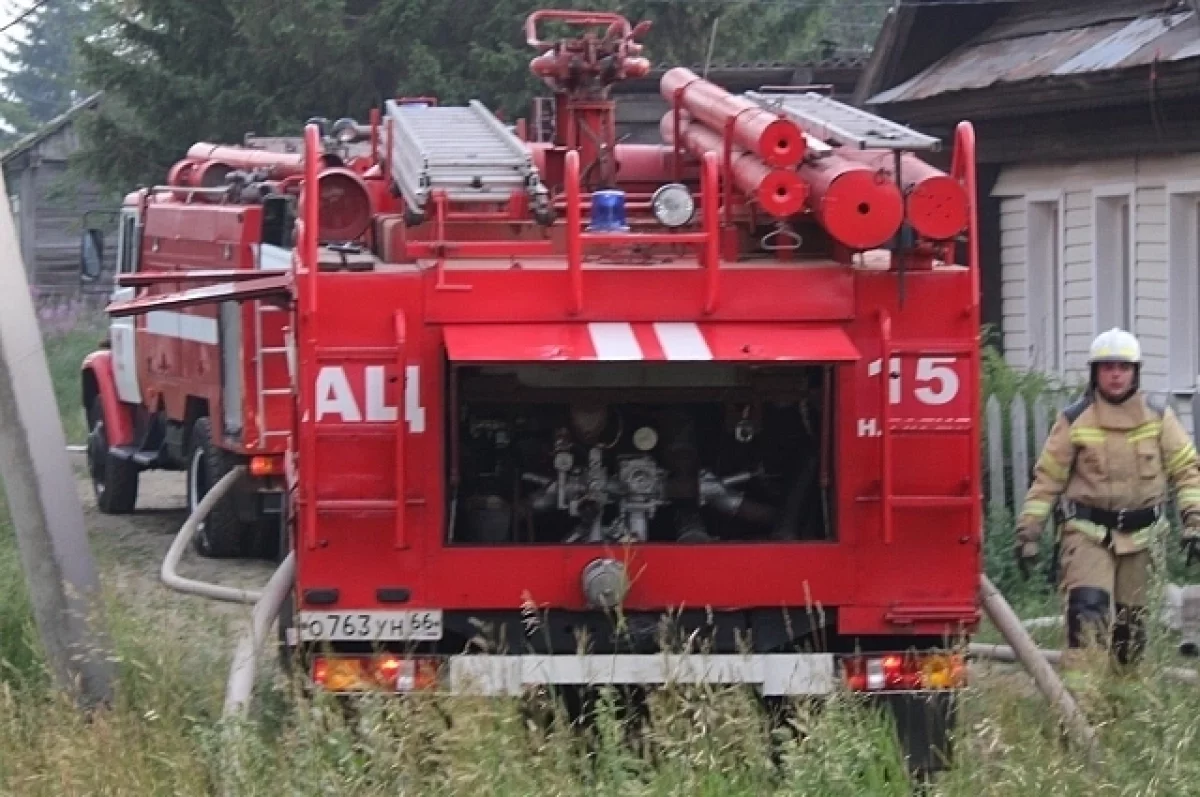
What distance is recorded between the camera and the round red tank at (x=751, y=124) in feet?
24.0

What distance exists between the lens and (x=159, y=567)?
13.9 m

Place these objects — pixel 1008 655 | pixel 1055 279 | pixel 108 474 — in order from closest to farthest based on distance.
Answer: pixel 1008 655 → pixel 108 474 → pixel 1055 279

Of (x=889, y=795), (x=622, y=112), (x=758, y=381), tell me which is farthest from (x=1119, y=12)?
(x=889, y=795)

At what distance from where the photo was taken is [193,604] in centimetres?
1122

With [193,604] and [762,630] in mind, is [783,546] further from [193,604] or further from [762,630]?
[193,604]

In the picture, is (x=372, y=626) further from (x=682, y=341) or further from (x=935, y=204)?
(x=935, y=204)

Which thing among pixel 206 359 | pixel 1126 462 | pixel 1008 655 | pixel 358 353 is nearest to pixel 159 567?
pixel 206 359

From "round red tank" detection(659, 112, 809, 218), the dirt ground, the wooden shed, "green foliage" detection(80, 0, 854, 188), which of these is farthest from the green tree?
"round red tank" detection(659, 112, 809, 218)

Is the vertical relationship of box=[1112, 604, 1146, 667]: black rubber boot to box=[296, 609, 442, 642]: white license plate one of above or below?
below

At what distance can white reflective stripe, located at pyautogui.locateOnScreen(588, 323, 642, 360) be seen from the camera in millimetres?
6703

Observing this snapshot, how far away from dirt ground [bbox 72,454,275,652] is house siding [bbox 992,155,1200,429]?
6.11m

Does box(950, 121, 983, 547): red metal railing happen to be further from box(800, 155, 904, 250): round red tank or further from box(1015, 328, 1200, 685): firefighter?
box(1015, 328, 1200, 685): firefighter

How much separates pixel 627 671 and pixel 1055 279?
10857 mm

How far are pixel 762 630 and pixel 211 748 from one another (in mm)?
1901
